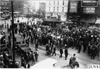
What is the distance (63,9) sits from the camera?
9.95 meters

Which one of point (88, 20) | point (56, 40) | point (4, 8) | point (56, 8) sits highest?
point (56, 8)

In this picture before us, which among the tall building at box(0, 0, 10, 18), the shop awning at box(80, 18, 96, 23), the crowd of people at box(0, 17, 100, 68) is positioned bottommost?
the crowd of people at box(0, 17, 100, 68)

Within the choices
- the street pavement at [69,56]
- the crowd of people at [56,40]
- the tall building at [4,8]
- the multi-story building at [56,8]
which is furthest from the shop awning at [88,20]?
the tall building at [4,8]

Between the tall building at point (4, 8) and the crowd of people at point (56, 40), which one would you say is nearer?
the tall building at point (4, 8)

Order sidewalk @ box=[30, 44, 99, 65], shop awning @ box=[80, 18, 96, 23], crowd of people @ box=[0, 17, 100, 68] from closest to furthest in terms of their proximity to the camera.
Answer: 1. sidewalk @ box=[30, 44, 99, 65]
2. crowd of people @ box=[0, 17, 100, 68]
3. shop awning @ box=[80, 18, 96, 23]

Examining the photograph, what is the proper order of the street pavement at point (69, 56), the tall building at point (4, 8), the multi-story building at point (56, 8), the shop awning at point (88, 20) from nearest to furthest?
the tall building at point (4, 8) → the street pavement at point (69, 56) → the multi-story building at point (56, 8) → the shop awning at point (88, 20)

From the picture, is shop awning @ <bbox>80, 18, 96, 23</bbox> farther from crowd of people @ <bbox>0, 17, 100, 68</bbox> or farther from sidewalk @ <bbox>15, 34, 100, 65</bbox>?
sidewalk @ <bbox>15, 34, 100, 65</bbox>

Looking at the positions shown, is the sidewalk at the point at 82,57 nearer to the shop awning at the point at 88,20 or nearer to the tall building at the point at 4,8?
the tall building at the point at 4,8

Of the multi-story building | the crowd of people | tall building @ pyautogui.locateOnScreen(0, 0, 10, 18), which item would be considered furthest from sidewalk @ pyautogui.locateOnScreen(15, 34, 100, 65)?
A: the multi-story building

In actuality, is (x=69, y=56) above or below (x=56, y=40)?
below

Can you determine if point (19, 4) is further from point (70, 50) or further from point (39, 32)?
point (70, 50)

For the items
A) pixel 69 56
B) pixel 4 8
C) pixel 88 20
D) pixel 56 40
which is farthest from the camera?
pixel 88 20

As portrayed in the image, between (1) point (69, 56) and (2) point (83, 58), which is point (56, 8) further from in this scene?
(2) point (83, 58)

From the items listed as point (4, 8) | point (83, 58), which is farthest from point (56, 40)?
point (4, 8)
